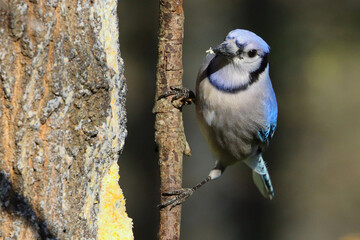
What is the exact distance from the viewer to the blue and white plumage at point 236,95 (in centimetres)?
310

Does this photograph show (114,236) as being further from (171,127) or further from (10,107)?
(10,107)

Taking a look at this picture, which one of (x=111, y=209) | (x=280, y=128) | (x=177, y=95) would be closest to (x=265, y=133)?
(x=177, y=95)

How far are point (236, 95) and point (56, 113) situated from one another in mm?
1508

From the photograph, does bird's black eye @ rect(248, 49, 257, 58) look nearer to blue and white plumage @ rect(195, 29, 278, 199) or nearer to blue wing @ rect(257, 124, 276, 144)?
blue and white plumage @ rect(195, 29, 278, 199)

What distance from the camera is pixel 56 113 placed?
1.92 meters

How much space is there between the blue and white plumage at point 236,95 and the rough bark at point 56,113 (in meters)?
1.04

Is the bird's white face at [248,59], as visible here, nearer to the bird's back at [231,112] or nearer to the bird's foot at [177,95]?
the bird's back at [231,112]

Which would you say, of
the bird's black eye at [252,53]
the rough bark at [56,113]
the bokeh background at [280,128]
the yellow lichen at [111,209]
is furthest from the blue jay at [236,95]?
the bokeh background at [280,128]

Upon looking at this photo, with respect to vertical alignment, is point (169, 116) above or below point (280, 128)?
above

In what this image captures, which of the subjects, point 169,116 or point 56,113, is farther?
point 169,116

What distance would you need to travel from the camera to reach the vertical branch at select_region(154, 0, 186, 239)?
2.48 metres

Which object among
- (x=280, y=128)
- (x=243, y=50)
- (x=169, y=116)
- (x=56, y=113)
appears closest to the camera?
(x=56, y=113)

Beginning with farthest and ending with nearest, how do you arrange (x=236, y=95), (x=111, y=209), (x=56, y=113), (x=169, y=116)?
(x=236, y=95), (x=169, y=116), (x=111, y=209), (x=56, y=113)

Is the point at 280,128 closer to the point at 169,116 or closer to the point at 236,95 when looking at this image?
the point at 236,95
